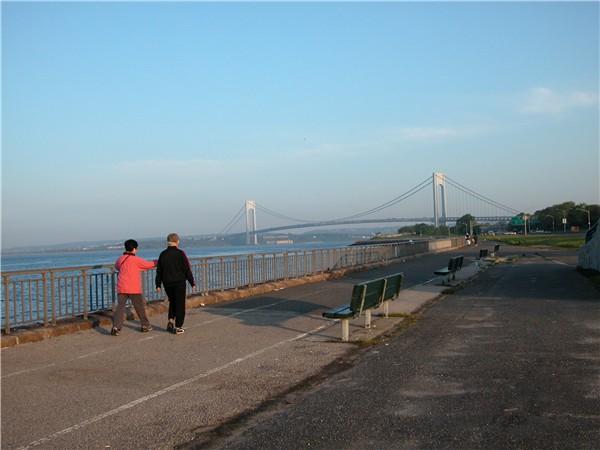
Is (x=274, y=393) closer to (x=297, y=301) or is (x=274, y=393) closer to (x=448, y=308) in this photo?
(x=448, y=308)

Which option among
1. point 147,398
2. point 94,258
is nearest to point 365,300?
point 147,398

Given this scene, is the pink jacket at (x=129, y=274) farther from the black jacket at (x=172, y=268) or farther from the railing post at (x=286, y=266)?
the railing post at (x=286, y=266)

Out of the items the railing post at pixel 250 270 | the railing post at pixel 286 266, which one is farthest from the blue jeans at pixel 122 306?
the railing post at pixel 286 266

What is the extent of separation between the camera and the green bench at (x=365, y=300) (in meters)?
10.7

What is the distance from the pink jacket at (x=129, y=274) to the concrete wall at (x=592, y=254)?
1810 centimetres

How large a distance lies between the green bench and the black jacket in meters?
2.51

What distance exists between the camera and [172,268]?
11.6m

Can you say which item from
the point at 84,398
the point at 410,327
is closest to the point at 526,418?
the point at 84,398

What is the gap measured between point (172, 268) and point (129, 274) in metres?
0.71

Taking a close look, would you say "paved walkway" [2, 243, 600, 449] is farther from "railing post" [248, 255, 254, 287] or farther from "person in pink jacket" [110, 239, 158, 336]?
"railing post" [248, 255, 254, 287]

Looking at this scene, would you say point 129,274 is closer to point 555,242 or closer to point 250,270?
point 250,270

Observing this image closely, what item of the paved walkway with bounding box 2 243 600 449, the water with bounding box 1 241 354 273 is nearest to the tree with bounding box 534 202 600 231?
the water with bounding box 1 241 354 273

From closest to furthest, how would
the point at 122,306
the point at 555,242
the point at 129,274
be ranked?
1. the point at 122,306
2. the point at 129,274
3. the point at 555,242

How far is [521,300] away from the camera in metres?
16.2
